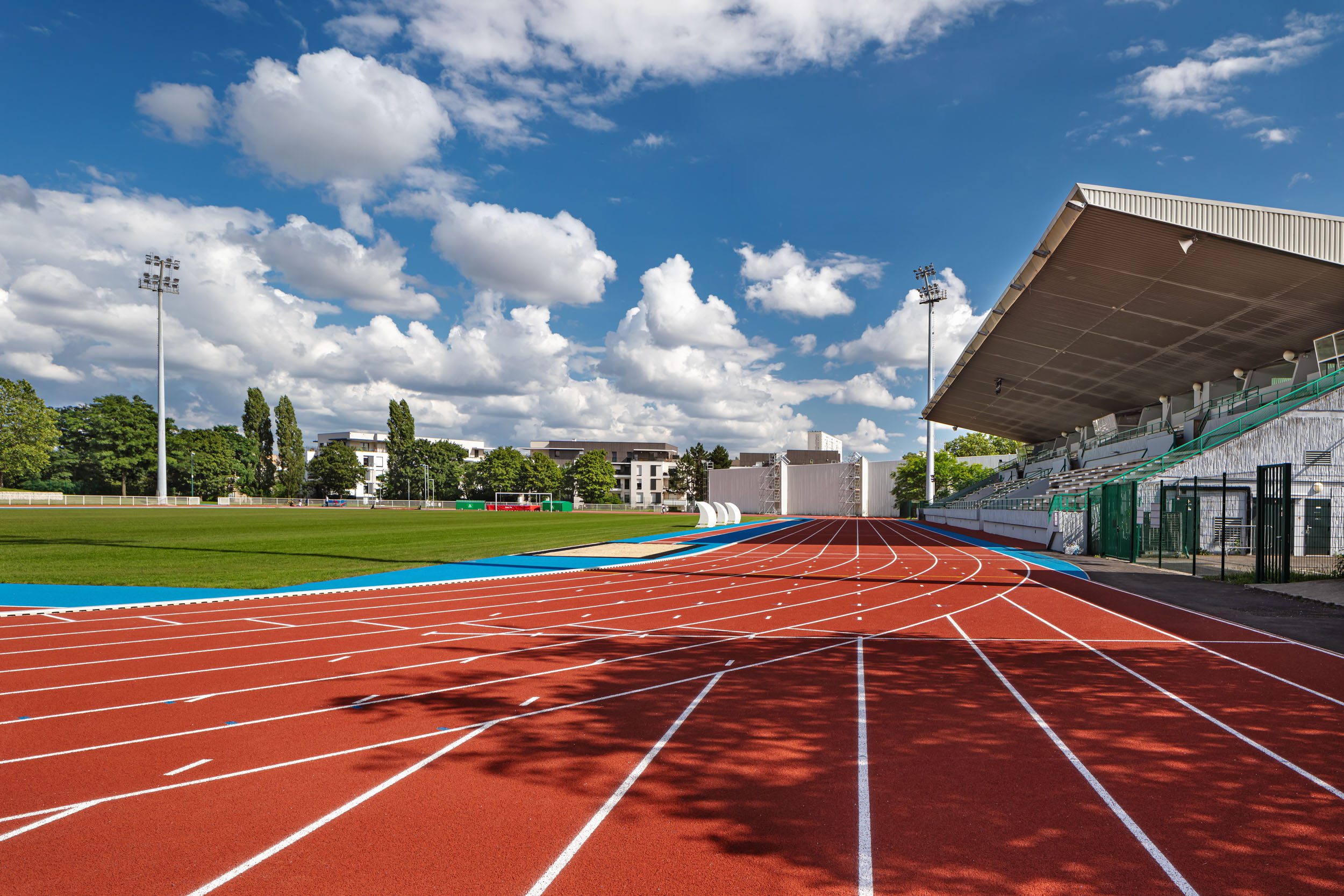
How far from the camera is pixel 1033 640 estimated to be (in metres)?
9.80

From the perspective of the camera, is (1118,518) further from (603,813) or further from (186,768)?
(186,768)

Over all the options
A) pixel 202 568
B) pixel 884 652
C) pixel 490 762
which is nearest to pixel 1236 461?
pixel 884 652

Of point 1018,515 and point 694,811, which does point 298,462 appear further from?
point 694,811

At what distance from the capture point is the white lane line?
3.72 m

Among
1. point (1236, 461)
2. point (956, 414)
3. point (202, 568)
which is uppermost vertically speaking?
point (956, 414)

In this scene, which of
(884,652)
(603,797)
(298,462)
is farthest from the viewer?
(298,462)

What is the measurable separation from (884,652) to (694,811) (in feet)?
16.8

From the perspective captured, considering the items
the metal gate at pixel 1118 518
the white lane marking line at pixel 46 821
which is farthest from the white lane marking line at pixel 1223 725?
the metal gate at pixel 1118 518

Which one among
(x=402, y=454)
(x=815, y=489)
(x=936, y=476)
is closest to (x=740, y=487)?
(x=815, y=489)

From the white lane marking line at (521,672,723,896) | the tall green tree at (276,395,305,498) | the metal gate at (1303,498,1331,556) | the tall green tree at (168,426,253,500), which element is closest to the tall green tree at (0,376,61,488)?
the tall green tree at (168,426,253,500)

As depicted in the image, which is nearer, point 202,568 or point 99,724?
point 99,724

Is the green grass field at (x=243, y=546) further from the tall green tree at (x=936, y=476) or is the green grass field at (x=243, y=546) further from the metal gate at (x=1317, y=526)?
the tall green tree at (x=936, y=476)

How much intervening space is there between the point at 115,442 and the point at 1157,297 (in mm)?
105298

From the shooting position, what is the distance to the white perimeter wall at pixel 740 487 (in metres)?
85.1
